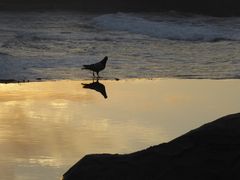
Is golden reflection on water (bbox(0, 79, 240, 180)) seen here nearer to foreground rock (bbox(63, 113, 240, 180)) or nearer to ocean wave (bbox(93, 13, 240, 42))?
foreground rock (bbox(63, 113, 240, 180))

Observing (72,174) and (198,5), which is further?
(198,5)

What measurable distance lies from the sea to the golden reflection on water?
1.55 meters

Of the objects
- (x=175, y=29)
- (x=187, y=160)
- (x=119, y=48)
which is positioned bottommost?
(x=119, y=48)

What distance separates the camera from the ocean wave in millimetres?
27494

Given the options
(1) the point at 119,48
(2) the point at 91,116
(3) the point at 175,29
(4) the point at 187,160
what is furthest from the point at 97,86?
(3) the point at 175,29

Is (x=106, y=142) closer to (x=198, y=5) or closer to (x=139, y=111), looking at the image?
(x=139, y=111)

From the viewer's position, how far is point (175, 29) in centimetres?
2984

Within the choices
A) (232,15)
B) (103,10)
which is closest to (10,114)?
(232,15)

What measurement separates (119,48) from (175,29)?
25.8ft

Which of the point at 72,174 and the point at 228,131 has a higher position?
the point at 228,131

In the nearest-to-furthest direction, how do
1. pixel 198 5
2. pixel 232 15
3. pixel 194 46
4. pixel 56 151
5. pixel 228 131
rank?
pixel 228 131 → pixel 56 151 → pixel 194 46 → pixel 232 15 → pixel 198 5

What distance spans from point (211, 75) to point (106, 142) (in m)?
7.85

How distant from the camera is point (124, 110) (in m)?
11.4

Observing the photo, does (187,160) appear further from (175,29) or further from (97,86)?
(175,29)
